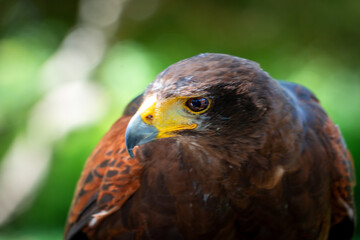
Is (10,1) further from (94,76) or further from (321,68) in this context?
(321,68)

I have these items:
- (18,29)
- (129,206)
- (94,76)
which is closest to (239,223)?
(129,206)

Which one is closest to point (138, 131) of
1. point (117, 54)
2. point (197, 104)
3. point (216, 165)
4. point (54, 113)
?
point (197, 104)

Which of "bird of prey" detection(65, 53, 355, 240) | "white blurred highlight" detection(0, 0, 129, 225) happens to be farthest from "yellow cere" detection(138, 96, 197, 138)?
"white blurred highlight" detection(0, 0, 129, 225)

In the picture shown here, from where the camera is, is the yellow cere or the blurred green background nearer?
the yellow cere

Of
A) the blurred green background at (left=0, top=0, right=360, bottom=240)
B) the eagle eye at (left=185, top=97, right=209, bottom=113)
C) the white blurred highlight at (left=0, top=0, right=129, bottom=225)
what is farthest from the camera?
the white blurred highlight at (left=0, top=0, right=129, bottom=225)

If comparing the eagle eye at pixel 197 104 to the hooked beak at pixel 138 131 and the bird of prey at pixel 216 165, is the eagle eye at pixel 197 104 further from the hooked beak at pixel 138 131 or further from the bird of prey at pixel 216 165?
the hooked beak at pixel 138 131

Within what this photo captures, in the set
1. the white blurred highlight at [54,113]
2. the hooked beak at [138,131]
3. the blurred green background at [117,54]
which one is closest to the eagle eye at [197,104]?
the hooked beak at [138,131]

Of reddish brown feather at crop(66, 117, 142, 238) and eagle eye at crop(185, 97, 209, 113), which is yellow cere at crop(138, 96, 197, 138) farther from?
reddish brown feather at crop(66, 117, 142, 238)
